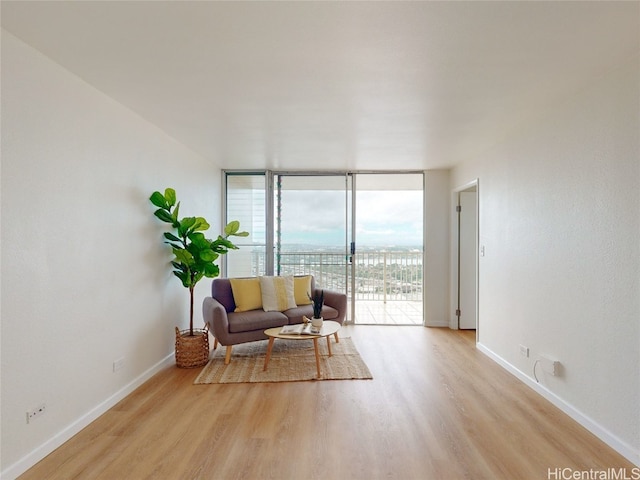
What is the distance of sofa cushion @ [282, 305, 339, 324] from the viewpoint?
13.3 ft

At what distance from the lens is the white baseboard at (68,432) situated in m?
1.87

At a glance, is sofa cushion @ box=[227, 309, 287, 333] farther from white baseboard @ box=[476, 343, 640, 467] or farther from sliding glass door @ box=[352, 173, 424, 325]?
white baseboard @ box=[476, 343, 640, 467]

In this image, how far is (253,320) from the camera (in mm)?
3725

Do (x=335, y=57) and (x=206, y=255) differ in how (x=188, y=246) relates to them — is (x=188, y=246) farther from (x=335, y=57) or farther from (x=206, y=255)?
(x=335, y=57)

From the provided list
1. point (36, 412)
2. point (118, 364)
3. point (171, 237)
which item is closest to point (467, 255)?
point (171, 237)

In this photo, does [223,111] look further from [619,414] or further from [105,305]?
[619,414]

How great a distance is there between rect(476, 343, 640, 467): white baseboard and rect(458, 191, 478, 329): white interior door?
1.63 meters

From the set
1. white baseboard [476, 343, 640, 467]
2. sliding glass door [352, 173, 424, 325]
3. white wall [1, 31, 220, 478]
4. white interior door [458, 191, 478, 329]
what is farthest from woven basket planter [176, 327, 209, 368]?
white interior door [458, 191, 478, 329]

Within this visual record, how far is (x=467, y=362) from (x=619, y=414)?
63.0 inches

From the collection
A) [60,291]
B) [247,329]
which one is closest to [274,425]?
[247,329]

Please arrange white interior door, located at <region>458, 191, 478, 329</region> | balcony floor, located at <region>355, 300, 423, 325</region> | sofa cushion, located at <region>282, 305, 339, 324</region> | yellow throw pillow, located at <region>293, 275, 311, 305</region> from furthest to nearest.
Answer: balcony floor, located at <region>355, 300, 423, 325</region>, white interior door, located at <region>458, 191, 478, 329</region>, yellow throw pillow, located at <region>293, 275, 311, 305</region>, sofa cushion, located at <region>282, 305, 339, 324</region>

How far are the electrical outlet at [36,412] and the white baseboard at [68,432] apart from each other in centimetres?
19

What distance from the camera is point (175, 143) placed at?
12.5 feet

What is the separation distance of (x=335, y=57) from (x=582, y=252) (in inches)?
84.0
